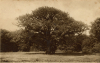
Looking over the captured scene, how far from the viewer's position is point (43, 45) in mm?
38562

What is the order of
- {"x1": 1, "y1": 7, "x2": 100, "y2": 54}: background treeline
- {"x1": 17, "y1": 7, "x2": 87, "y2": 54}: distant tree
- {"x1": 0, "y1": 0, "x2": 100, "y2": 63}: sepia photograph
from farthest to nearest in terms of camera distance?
{"x1": 17, "y1": 7, "x2": 87, "y2": 54}: distant tree → {"x1": 1, "y1": 7, "x2": 100, "y2": 54}: background treeline → {"x1": 0, "y1": 0, "x2": 100, "y2": 63}: sepia photograph

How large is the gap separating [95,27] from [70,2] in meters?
12.6

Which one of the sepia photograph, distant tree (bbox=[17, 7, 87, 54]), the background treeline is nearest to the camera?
the sepia photograph

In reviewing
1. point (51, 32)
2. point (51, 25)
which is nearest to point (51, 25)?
point (51, 25)

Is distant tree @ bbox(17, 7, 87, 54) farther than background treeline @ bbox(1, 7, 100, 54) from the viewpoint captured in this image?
Yes

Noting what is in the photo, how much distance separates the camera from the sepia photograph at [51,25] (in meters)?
24.3

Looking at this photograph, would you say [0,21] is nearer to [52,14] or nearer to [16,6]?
[16,6]

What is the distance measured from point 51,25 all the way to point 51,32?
2185 mm

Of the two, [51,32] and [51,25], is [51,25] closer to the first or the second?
[51,25]

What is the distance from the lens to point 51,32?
36.0 metres

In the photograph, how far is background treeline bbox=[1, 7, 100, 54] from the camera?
3344 centimetres

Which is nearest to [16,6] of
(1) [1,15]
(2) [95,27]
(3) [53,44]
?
(1) [1,15]

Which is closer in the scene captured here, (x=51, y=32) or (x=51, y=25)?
(x=51, y=25)

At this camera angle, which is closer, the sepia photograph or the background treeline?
the sepia photograph
